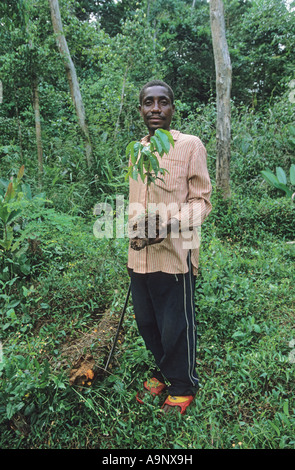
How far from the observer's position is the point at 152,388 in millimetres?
2012

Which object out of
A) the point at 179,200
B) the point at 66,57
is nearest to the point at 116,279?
the point at 179,200

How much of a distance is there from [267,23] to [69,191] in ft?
22.5

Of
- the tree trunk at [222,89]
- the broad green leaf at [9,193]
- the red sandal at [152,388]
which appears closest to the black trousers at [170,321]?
the red sandal at [152,388]

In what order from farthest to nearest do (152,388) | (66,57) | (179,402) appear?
1. (66,57)
2. (152,388)
3. (179,402)

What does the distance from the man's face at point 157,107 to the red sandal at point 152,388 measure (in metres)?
1.51

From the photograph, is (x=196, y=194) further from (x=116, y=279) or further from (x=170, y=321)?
(x=116, y=279)

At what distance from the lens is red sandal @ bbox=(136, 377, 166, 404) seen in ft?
6.56

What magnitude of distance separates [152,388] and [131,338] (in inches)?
18.6

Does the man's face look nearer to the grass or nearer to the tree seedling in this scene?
the tree seedling

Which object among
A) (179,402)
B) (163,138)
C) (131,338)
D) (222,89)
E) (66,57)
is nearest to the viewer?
(163,138)

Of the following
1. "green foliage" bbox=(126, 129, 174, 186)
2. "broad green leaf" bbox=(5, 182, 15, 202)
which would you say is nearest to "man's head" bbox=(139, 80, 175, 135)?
"green foliage" bbox=(126, 129, 174, 186)

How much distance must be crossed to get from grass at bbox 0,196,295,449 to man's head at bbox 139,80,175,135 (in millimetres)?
1463

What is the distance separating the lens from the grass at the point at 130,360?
179 centimetres
